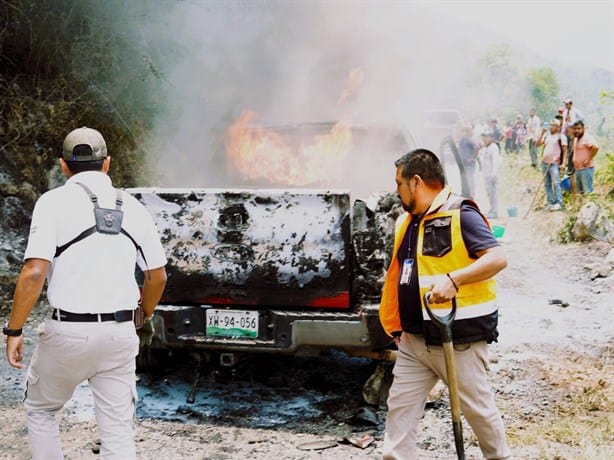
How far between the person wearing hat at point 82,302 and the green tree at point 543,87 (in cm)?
4763

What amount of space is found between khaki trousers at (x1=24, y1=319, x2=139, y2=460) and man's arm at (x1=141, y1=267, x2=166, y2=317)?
0.97ft

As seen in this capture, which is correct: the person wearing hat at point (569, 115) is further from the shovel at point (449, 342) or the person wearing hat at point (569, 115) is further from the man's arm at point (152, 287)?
the man's arm at point (152, 287)

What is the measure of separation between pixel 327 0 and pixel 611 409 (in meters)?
9.11

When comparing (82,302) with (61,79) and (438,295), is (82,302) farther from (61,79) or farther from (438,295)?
→ (61,79)

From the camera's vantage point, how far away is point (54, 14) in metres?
8.31

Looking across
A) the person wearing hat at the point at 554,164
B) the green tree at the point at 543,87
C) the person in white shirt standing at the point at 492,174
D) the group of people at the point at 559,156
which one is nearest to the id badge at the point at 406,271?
the group of people at the point at 559,156

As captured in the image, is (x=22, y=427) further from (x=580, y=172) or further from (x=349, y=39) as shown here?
(x=580, y=172)

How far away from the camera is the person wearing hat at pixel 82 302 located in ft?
9.64

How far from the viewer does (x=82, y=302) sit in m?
2.96

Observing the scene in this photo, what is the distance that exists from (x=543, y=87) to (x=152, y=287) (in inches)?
2013

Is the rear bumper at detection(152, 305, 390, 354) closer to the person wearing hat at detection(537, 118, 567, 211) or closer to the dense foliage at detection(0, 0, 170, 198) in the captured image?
the dense foliage at detection(0, 0, 170, 198)

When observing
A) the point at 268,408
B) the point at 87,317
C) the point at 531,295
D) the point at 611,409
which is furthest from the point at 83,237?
the point at 531,295

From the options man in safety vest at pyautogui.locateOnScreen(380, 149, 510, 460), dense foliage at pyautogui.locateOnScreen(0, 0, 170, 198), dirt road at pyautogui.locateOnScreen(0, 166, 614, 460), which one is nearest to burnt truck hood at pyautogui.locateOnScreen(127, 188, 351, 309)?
dirt road at pyautogui.locateOnScreen(0, 166, 614, 460)

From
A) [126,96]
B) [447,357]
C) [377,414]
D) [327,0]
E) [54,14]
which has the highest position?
[327,0]
